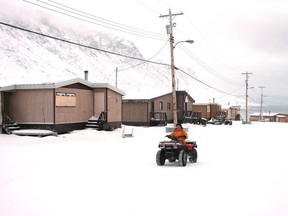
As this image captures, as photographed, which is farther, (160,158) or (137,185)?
(160,158)

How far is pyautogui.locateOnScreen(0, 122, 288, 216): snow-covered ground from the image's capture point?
22.3 ft

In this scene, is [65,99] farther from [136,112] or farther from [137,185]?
[137,185]

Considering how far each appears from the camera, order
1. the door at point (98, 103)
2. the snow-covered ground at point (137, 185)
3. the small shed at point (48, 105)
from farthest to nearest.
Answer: the door at point (98, 103) → the small shed at point (48, 105) → the snow-covered ground at point (137, 185)

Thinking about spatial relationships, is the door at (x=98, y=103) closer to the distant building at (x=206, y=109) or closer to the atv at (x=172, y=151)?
the atv at (x=172, y=151)

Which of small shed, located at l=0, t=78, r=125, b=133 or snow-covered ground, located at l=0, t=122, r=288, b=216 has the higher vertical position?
small shed, located at l=0, t=78, r=125, b=133

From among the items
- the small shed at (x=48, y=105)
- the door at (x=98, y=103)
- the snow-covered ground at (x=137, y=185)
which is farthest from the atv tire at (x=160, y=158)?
the door at (x=98, y=103)

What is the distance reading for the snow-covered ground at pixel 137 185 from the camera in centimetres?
681

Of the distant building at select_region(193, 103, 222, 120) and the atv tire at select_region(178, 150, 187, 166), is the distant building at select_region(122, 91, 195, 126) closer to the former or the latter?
the distant building at select_region(193, 103, 222, 120)

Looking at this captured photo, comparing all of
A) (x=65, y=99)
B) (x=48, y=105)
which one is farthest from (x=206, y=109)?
(x=48, y=105)

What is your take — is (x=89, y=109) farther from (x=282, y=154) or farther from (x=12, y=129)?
(x=282, y=154)

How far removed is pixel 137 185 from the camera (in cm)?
880

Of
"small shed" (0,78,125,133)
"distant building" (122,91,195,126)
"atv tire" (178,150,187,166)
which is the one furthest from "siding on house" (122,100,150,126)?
"atv tire" (178,150,187,166)

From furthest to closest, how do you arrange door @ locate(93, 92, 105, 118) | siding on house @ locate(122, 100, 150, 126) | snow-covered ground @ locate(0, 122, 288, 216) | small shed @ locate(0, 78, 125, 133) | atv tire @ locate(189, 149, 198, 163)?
→ 1. siding on house @ locate(122, 100, 150, 126)
2. door @ locate(93, 92, 105, 118)
3. small shed @ locate(0, 78, 125, 133)
4. atv tire @ locate(189, 149, 198, 163)
5. snow-covered ground @ locate(0, 122, 288, 216)

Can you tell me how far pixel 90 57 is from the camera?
196875 millimetres
